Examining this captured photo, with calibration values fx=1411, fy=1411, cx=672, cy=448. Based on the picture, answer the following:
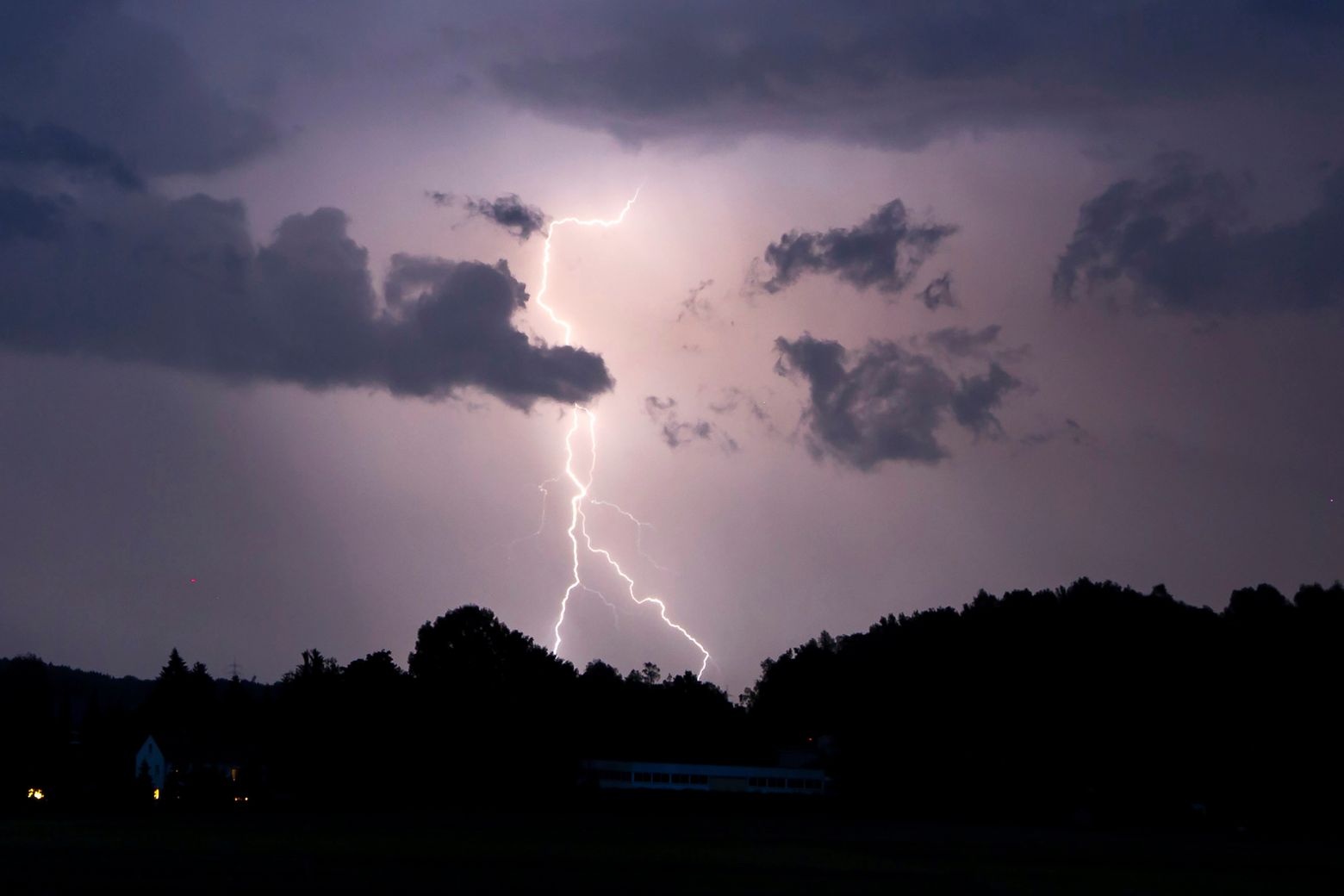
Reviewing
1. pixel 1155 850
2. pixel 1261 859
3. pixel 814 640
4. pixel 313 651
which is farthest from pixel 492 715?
pixel 814 640

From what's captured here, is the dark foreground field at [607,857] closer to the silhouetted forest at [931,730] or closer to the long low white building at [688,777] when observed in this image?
the silhouetted forest at [931,730]

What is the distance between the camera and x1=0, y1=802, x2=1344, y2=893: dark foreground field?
29.0m

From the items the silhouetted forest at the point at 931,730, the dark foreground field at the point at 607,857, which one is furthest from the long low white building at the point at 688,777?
the dark foreground field at the point at 607,857

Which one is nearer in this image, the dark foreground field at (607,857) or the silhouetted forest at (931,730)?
the dark foreground field at (607,857)

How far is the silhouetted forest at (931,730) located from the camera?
267ft

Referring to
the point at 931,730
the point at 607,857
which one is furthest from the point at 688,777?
the point at 607,857

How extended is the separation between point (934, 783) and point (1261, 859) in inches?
1793

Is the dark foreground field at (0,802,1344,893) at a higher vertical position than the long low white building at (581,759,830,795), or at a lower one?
lower

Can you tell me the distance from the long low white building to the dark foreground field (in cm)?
3233

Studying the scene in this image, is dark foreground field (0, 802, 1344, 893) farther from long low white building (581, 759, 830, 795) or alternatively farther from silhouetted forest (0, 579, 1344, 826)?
long low white building (581, 759, 830, 795)

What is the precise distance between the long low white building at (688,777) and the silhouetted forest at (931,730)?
2.53 meters

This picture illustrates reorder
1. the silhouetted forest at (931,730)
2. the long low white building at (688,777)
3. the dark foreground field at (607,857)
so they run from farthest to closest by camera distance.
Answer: the long low white building at (688,777) → the silhouetted forest at (931,730) → the dark foreground field at (607,857)

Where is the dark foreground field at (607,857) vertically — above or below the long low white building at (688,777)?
below

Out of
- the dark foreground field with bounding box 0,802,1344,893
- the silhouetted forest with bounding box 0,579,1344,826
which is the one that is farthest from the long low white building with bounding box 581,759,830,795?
the dark foreground field with bounding box 0,802,1344,893
